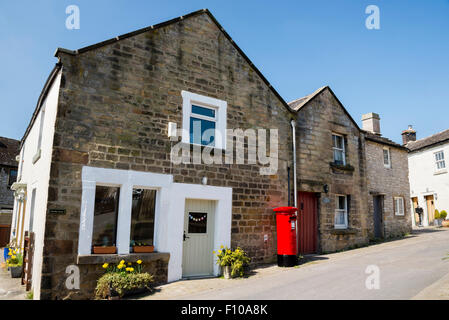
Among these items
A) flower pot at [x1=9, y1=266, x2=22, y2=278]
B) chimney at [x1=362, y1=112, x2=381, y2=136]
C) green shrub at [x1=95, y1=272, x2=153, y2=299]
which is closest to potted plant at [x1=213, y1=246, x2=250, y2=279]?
green shrub at [x1=95, y1=272, x2=153, y2=299]

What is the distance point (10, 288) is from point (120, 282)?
369 cm

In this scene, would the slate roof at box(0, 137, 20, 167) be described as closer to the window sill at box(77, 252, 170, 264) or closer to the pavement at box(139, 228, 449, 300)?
the window sill at box(77, 252, 170, 264)

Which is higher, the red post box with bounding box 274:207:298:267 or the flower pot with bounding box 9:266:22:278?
the red post box with bounding box 274:207:298:267

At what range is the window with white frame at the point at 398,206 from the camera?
1719cm

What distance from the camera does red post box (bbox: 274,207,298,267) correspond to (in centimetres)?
982

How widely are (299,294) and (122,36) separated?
24.4 feet

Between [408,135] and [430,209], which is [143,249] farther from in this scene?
[408,135]

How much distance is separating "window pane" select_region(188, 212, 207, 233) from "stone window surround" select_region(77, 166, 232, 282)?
0.34 meters

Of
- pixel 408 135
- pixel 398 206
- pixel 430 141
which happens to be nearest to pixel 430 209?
pixel 430 141

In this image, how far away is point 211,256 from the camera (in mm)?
9539

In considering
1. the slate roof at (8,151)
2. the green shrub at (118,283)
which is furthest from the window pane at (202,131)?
the slate roof at (8,151)

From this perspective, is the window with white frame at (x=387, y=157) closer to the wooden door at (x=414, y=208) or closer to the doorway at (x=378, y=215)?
the doorway at (x=378, y=215)

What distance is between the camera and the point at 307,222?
12.1 m

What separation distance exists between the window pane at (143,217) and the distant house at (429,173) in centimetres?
2197
